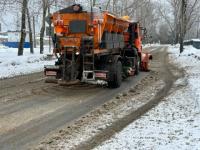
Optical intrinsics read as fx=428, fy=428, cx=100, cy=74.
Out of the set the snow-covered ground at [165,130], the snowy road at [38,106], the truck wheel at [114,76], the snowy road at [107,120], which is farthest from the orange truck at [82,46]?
the snow-covered ground at [165,130]

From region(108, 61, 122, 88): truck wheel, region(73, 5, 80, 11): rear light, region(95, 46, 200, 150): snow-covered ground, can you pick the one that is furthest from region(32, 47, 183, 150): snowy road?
region(73, 5, 80, 11): rear light

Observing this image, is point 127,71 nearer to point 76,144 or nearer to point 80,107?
point 80,107

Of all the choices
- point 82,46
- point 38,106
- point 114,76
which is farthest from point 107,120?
point 114,76

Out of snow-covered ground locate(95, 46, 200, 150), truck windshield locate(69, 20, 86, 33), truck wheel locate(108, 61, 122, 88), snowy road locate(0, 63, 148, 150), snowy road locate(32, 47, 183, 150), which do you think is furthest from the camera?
truck wheel locate(108, 61, 122, 88)

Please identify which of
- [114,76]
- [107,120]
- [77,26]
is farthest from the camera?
[114,76]

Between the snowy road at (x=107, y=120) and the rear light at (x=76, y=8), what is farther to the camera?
the rear light at (x=76, y=8)

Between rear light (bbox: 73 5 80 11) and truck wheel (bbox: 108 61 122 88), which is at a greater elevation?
rear light (bbox: 73 5 80 11)

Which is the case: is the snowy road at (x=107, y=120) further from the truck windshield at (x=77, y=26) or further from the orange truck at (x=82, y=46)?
the truck windshield at (x=77, y=26)

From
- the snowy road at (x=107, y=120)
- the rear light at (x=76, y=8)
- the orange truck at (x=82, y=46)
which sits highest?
the rear light at (x=76, y=8)

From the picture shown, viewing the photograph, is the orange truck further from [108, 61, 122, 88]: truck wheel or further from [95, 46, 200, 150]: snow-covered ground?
[95, 46, 200, 150]: snow-covered ground

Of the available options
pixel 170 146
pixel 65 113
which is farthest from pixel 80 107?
pixel 170 146

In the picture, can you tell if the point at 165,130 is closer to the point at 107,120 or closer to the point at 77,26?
the point at 107,120

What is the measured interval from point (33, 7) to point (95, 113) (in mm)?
31037

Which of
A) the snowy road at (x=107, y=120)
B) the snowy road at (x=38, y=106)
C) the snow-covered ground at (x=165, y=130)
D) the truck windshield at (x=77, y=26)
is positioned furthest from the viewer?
the truck windshield at (x=77, y=26)
